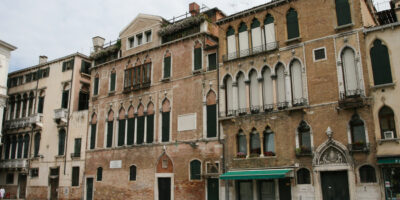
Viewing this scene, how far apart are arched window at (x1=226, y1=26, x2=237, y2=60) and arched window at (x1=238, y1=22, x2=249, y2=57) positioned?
47cm

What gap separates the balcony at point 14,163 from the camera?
1389 inches

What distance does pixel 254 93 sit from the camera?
2328 cm

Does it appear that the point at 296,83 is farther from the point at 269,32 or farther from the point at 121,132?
the point at 121,132

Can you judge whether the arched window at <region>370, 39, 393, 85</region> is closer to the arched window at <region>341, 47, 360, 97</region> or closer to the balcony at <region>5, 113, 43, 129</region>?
the arched window at <region>341, 47, 360, 97</region>

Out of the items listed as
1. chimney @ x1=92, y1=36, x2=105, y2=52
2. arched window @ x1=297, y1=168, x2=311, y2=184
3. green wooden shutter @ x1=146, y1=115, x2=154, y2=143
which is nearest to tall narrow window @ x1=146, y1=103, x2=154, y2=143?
green wooden shutter @ x1=146, y1=115, x2=154, y2=143

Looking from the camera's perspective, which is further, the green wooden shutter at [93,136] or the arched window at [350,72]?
the green wooden shutter at [93,136]

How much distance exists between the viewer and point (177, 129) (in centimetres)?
2655

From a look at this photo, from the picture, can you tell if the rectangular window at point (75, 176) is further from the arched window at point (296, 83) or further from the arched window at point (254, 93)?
the arched window at point (296, 83)

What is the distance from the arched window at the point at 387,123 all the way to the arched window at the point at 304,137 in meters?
3.74


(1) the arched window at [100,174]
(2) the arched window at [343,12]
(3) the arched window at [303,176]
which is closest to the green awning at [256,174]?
(3) the arched window at [303,176]

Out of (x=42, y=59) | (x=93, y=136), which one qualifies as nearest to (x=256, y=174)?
(x=93, y=136)

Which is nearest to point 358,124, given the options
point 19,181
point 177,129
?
point 177,129

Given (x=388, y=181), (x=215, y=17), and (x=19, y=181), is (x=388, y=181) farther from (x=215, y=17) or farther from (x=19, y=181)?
(x=19, y=181)

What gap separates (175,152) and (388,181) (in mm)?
13666
